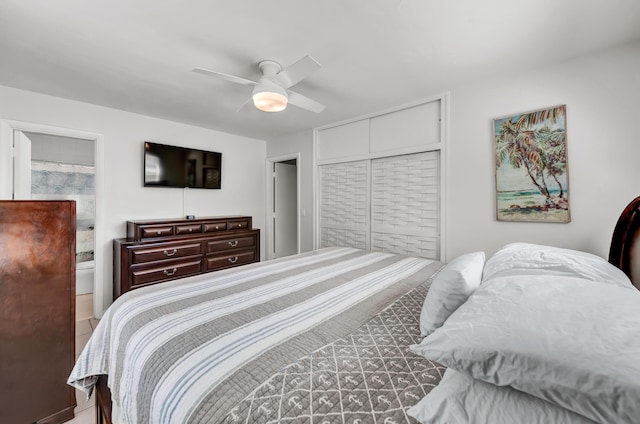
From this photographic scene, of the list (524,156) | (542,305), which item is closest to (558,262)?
(542,305)

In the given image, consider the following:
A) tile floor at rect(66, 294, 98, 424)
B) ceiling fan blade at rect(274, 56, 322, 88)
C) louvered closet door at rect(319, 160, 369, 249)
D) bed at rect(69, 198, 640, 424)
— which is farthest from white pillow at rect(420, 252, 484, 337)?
louvered closet door at rect(319, 160, 369, 249)

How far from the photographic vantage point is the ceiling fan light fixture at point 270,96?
1985 mm

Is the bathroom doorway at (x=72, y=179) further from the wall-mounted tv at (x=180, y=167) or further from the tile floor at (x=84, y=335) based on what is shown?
the wall-mounted tv at (x=180, y=167)

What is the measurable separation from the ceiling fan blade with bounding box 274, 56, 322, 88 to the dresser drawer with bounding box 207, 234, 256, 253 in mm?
2405

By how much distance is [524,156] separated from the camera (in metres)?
2.28

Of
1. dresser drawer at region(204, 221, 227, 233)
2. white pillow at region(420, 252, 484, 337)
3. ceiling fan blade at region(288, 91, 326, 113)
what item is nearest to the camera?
white pillow at region(420, 252, 484, 337)

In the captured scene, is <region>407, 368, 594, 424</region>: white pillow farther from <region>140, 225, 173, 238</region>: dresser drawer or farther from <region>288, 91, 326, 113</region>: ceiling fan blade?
<region>140, 225, 173, 238</region>: dresser drawer

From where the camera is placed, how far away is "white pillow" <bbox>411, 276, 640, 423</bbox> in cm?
52

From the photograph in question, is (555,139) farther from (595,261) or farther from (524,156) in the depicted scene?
(595,261)

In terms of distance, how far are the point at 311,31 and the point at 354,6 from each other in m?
0.34

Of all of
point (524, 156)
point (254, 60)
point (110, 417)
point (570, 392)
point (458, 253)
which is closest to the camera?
point (570, 392)

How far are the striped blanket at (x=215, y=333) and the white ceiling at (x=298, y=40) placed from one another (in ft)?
5.50

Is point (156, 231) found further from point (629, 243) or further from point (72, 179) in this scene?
point (629, 243)

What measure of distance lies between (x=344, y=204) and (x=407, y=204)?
3.10 ft
